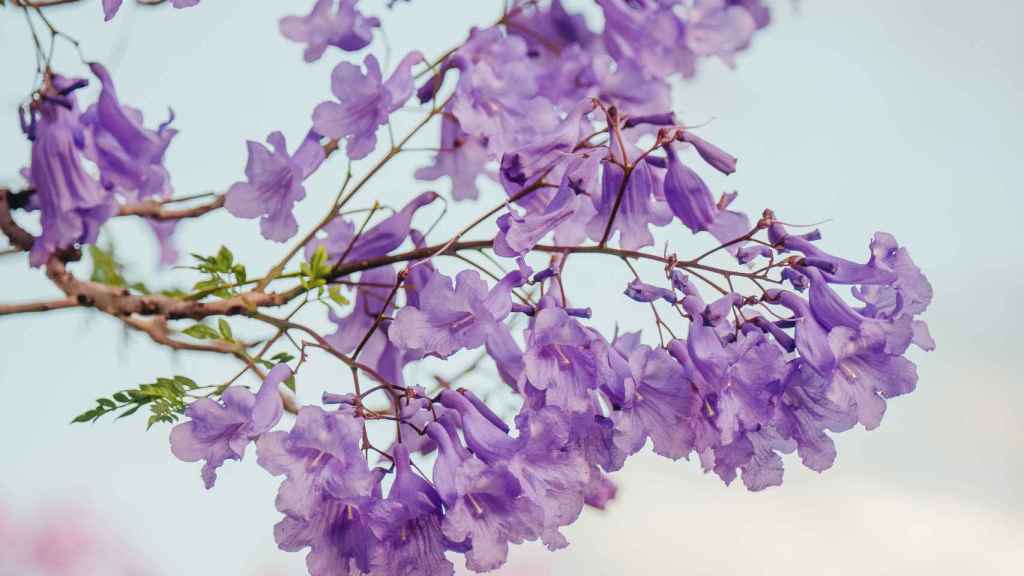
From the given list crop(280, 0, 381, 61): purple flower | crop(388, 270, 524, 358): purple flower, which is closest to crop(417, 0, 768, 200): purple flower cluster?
crop(280, 0, 381, 61): purple flower

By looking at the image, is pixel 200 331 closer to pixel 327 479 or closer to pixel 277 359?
pixel 277 359

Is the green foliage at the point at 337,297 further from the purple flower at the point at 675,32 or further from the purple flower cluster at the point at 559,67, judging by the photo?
the purple flower at the point at 675,32

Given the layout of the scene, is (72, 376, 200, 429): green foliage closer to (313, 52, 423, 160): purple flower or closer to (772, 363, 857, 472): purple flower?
(313, 52, 423, 160): purple flower

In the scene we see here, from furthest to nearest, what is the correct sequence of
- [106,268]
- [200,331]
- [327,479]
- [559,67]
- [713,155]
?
[559,67], [106,268], [200,331], [713,155], [327,479]

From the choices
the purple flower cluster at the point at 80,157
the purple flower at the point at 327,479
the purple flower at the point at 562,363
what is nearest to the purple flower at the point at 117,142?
the purple flower cluster at the point at 80,157

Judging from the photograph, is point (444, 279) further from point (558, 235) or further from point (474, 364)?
point (474, 364)

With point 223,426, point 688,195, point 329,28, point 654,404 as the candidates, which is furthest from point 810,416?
point 329,28
